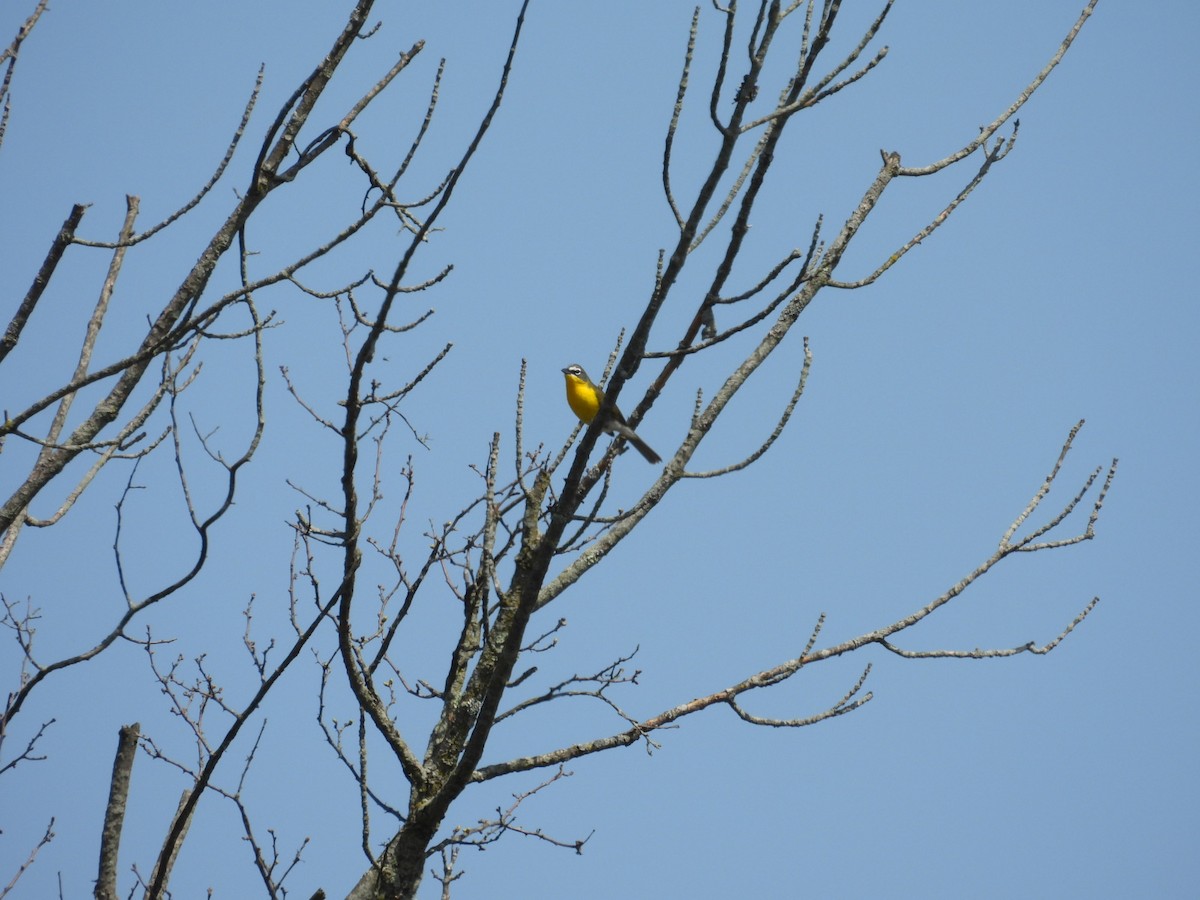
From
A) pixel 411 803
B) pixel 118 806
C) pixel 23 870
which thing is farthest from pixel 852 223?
pixel 23 870

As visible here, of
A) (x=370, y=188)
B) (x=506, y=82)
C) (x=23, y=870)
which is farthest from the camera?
(x=23, y=870)

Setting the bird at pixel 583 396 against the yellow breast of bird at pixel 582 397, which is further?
the yellow breast of bird at pixel 582 397

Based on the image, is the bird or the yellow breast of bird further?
the yellow breast of bird

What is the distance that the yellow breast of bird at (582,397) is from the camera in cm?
920

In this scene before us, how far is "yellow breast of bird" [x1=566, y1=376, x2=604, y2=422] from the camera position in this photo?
920 centimetres

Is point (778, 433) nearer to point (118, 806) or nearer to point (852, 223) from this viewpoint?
point (852, 223)

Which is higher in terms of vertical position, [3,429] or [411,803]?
[3,429]

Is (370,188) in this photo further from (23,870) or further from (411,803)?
(23,870)

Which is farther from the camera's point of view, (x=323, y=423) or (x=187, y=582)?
(x=323, y=423)

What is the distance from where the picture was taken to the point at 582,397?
30.5 feet

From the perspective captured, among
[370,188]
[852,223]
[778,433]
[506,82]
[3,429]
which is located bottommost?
[3,429]

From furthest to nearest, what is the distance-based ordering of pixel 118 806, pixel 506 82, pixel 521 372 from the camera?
pixel 521 372
pixel 118 806
pixel 506 82

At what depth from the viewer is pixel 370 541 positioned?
525 centimetres

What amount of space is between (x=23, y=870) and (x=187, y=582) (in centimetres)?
214
